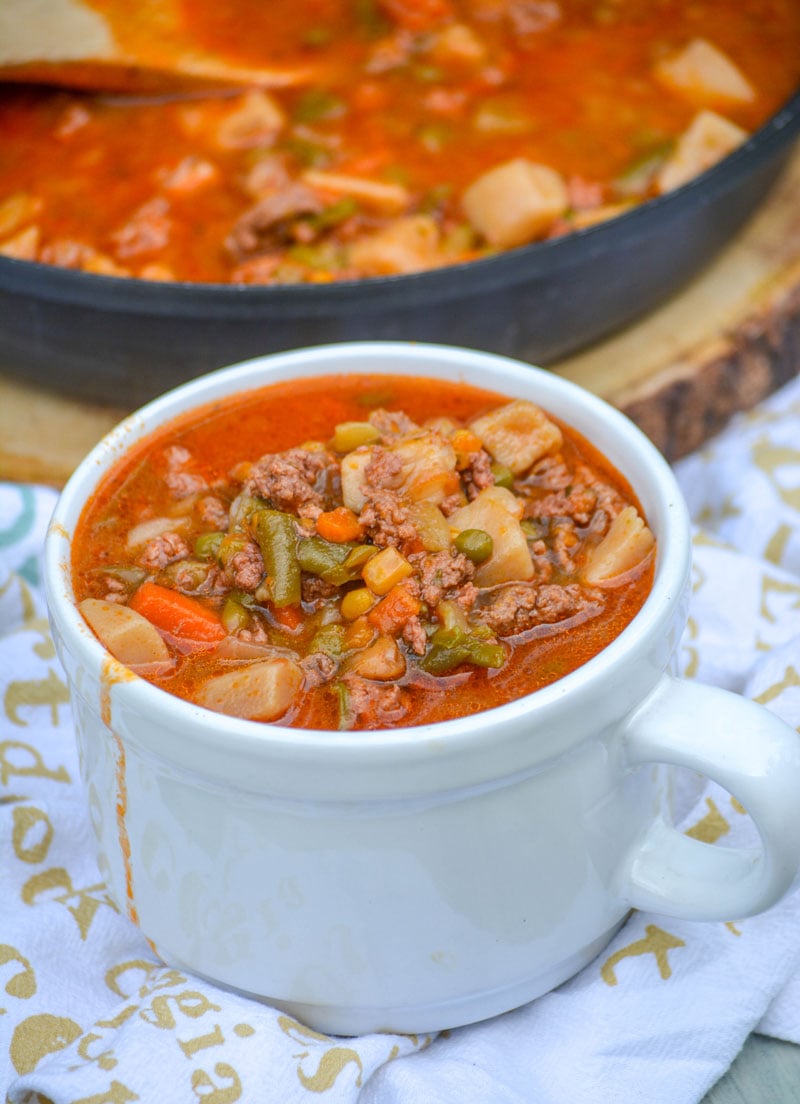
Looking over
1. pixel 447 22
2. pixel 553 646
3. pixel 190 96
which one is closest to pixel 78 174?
pixel 190 96

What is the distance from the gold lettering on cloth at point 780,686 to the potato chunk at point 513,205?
4.73 ft

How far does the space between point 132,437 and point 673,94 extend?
2.54 metres

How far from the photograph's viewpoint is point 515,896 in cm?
175

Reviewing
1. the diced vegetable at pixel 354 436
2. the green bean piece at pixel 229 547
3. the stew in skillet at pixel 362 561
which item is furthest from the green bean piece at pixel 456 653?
the diced vegetable at pixel 354 436

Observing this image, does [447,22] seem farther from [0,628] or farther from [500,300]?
[0,628]

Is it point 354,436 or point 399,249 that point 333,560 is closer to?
point 354,436

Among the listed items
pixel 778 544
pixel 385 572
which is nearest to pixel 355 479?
pixel 385 572

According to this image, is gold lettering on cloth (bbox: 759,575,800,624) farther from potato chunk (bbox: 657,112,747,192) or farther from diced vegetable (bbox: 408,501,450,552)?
potato chunk (bbox: 657,112,747,192)

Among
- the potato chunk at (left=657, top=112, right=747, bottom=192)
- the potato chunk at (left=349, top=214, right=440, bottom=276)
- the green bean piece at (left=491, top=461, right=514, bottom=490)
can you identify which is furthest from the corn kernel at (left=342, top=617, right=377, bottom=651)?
the potato chunk at (left=657, top=112, right=747, bottom=192)

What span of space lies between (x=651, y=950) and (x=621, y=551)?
0.63 meters

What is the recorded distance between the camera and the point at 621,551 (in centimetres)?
191

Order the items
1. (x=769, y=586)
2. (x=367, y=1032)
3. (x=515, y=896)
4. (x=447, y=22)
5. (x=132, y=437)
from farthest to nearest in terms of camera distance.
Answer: (x=447, y=22) → (x=769, y=586) → (x=132, y=437) → (x=367, y=1032) → (x=515, y=896)

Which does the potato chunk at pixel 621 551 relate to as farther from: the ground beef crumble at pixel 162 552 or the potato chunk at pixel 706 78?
the potato chunk at pixel 706 78

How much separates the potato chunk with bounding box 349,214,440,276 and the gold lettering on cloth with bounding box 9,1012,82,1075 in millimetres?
1912
